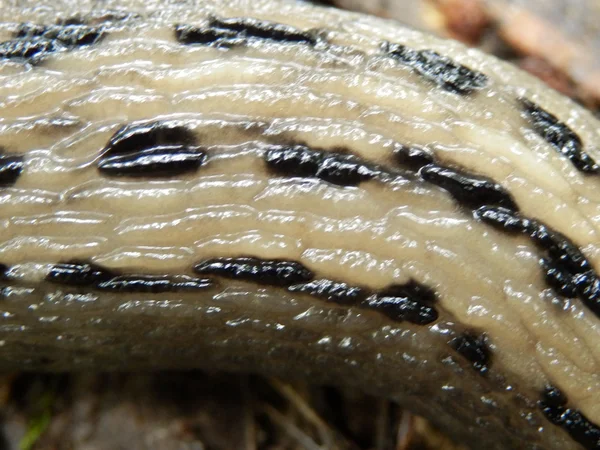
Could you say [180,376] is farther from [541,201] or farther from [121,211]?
[541,201]

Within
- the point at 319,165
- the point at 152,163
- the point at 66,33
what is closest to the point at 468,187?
the point at 319,165

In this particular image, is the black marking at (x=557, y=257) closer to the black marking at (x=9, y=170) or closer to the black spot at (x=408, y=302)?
the black spot at (x=408, y=302)

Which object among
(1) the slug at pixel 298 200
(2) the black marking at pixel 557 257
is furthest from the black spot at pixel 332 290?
(2) the black marking at pixel 557 257

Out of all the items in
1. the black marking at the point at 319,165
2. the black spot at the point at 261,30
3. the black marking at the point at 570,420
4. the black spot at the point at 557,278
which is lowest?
the black marking at the point at 570,420

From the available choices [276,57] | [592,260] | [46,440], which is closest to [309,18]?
[276,57]

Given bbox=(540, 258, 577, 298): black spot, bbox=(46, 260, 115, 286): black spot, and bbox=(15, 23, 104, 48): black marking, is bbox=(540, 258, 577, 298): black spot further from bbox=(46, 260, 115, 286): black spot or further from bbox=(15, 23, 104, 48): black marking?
bbox=(15, 23, 104, 48): black marking

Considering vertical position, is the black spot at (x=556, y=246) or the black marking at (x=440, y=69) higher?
the black marking at (x=440, y=69)

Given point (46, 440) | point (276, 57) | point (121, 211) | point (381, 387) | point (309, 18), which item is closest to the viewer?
point (121, 211)
